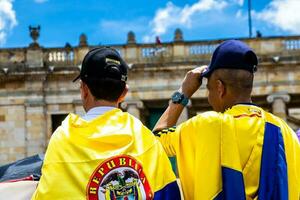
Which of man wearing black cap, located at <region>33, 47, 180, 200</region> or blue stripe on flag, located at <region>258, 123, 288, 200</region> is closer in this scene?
man wearing black cap, located at <region>33, 47, 180, 200</region>

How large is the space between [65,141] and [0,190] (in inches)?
29.2

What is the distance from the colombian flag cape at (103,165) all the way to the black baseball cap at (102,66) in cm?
26

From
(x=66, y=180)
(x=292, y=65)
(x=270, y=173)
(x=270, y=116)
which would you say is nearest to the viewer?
(x=66, y=180)

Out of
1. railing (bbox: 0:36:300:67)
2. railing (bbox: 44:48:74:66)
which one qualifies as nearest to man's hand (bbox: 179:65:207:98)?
railing (bbox: 0:36:300:67)

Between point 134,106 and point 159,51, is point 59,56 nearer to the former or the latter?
point 134,106

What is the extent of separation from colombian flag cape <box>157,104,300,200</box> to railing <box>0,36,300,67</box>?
75.1 feet

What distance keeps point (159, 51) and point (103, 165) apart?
23.7m

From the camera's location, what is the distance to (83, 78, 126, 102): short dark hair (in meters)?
3.52

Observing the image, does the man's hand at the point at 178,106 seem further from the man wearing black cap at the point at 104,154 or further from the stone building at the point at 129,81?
the stone building at the point at 129,81

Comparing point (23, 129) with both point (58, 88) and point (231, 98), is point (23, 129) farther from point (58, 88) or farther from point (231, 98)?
point (231, 98)

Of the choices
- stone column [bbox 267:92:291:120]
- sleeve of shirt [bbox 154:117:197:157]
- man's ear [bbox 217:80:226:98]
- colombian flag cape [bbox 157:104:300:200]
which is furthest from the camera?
stone column [bbox 267:92:291:120]

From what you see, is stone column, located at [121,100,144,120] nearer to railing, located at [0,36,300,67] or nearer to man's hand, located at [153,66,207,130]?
railing, located at [0,36,300,67]

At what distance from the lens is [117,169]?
327 centimetres

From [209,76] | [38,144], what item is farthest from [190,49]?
[209,76]
